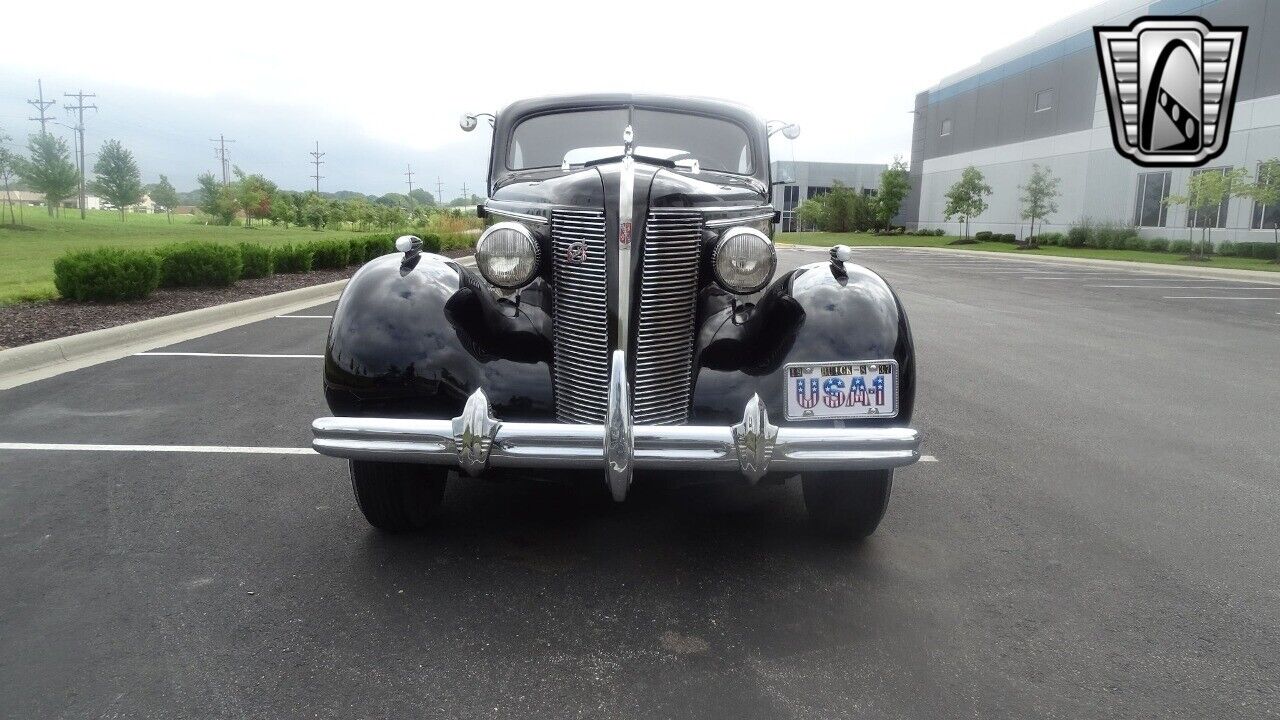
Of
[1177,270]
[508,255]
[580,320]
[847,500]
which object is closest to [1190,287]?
[1177,270]

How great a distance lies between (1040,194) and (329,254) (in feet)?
113

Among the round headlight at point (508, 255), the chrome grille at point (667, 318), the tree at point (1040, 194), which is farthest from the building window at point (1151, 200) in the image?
the round headlight at point (508, 255)

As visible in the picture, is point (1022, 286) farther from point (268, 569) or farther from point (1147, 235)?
point (1147, 235)

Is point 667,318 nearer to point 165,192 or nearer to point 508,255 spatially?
point 508,255

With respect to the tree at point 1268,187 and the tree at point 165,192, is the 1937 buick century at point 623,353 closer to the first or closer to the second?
the tree at point 1268,187

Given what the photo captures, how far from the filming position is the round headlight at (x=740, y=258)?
299cm

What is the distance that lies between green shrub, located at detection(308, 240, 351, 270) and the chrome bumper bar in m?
13.7

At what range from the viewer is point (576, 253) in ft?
9.53

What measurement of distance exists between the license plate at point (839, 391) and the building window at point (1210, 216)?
3290 centimetres

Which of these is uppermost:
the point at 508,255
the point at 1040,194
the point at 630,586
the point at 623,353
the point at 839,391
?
the point at 1040,194

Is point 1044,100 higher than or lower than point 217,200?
higher

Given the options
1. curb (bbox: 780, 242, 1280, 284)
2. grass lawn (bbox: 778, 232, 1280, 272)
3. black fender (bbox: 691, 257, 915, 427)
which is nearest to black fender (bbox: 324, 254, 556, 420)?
black fender (bbox: 691, 257, 915, 427)

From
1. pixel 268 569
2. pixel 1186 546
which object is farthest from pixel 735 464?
pixel 1186 546

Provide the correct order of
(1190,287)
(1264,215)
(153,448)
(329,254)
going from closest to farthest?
(153,448) → (329,254) → (1190,287) → (1264,215)
